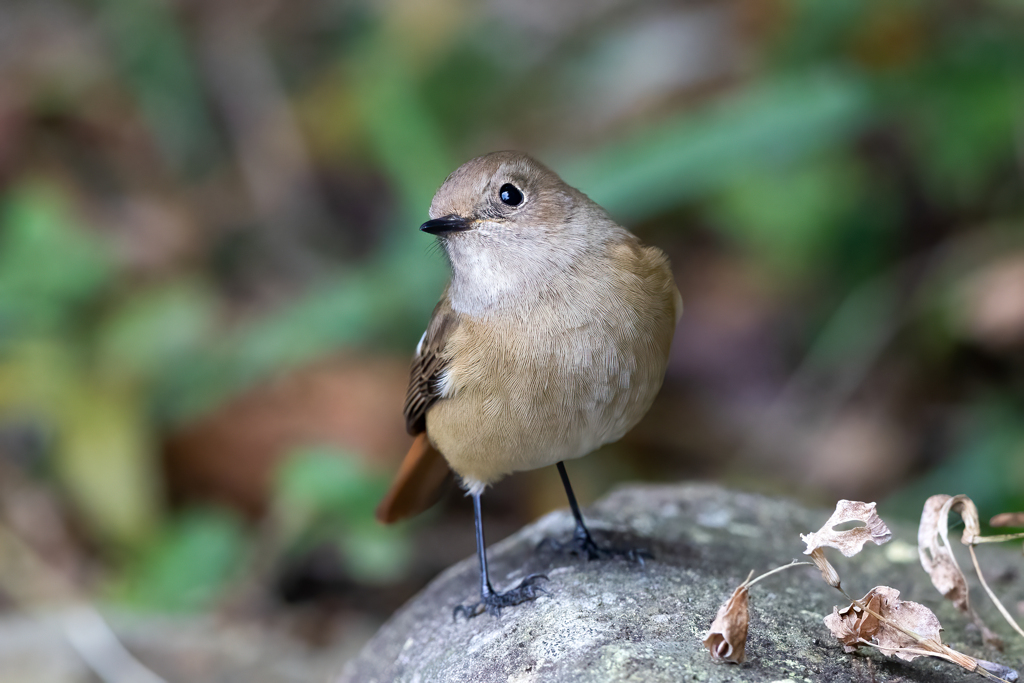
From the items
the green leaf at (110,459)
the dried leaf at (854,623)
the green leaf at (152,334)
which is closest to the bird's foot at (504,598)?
the dried leaf at (854,623)

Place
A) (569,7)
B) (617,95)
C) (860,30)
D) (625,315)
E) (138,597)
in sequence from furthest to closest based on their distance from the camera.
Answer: (569,7)
(617,95)
(860,30)
(138,597)
(625,315)

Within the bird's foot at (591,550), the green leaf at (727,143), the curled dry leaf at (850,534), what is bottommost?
the bird's foot at (591,550)

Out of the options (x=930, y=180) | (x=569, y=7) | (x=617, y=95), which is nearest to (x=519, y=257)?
(x=930, y=180)

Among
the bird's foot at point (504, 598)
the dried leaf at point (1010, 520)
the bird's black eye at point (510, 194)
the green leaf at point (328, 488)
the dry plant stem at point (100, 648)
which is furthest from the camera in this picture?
the green leaf at point (328, 488)

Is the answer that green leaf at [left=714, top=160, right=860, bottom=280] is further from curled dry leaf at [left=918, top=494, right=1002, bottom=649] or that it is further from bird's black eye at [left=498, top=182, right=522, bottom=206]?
curled dry leaf at [left=918, top=494, right=1002, bottom=649]

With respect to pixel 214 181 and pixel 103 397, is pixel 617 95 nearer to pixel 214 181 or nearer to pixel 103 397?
pixel 214 181

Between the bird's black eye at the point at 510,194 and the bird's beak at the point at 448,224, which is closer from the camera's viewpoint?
the bird's beak at the point at 448,224

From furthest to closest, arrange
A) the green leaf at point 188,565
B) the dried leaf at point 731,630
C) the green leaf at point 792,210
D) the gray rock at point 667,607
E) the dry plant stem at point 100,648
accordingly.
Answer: the green leaf at point 792,210
the green leaf at point 188,565
the dry plant stem at point 100,648
the gray rock at point 667,607
the dried leaf at point 731,630

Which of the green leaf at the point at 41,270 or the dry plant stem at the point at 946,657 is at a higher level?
the green leaf at the point at 41,270

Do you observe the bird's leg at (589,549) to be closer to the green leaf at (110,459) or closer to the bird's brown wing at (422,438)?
the bird's brown wing at (422,438)
